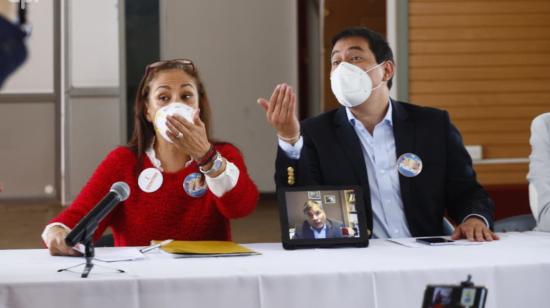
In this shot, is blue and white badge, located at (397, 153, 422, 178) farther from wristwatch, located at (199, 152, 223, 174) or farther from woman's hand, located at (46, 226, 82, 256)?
woman's hand, located at (46, 226, 82, 256)

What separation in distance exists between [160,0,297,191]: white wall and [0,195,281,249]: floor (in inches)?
29.8

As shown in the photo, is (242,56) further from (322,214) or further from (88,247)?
(88,247)

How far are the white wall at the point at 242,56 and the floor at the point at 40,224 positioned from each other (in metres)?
0.76

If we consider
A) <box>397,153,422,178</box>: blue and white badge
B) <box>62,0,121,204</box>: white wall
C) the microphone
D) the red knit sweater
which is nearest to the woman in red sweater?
the red knit sweater

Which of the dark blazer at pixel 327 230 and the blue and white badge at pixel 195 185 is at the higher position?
the blue and white badge at pixel 195 185

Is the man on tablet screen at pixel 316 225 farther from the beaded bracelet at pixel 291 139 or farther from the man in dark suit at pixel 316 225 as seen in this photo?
the beaded bracelet at pixel 291 139

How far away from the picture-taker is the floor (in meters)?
6.50

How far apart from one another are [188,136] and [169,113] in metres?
0.17

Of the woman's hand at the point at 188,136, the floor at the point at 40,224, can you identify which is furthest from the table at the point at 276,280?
the floor at the point at 40,224

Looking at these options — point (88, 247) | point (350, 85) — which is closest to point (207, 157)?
point (88, 247)

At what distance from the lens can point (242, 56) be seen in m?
8.62

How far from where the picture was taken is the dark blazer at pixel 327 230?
7.78 feet

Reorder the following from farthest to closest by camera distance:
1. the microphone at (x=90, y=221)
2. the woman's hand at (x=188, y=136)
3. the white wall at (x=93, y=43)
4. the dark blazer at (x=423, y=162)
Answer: the white wall at (x=93, y=43) → the dark blazer at (x=423, y=162) → the woman's hand at (x=188, y=136) → the microphone at (x=90, y=221)

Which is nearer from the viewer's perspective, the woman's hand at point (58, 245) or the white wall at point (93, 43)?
the woman's hand at point (58, 245)
